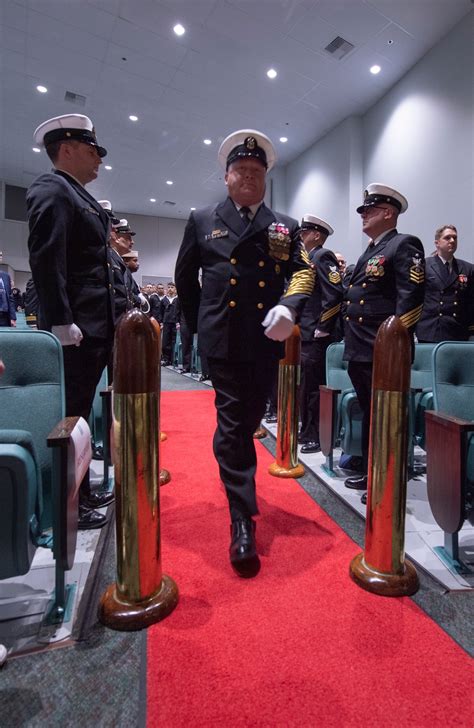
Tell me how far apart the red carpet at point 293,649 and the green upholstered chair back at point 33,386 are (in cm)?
65

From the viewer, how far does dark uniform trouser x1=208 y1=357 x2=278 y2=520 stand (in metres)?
1.51

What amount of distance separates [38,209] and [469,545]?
221 cm

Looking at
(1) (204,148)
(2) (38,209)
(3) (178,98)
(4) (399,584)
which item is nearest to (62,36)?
(3) (178,98)

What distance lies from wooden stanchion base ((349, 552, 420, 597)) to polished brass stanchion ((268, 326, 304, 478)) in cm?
105

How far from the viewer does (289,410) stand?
2414 millimetres

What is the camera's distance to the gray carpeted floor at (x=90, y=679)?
0.87m

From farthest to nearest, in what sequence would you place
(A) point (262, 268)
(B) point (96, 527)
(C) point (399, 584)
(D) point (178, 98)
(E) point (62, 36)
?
(D) point (178, 98) → (E) point (62, 36) → (B) point (96, 527) → (A) point (262, 268) → (C) point (399, 584)

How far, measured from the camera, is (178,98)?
292 inches

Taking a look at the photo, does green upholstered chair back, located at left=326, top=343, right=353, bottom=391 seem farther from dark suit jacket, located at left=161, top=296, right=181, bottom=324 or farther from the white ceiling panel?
dark suit jacket, located at left=161, top=296, right=181, bottom=324

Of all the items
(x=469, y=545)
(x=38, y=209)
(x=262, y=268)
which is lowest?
Result: (x=469, y=545)

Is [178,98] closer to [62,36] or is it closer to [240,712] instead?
[62,36]

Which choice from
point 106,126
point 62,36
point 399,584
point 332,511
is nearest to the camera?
point 399,584

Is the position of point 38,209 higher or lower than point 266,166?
lower

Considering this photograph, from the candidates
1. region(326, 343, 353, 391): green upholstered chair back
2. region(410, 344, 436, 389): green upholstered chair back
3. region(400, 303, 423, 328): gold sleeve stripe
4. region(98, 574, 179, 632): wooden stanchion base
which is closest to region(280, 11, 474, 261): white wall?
region(410, 344, 436, 389): green upholstered chair back
